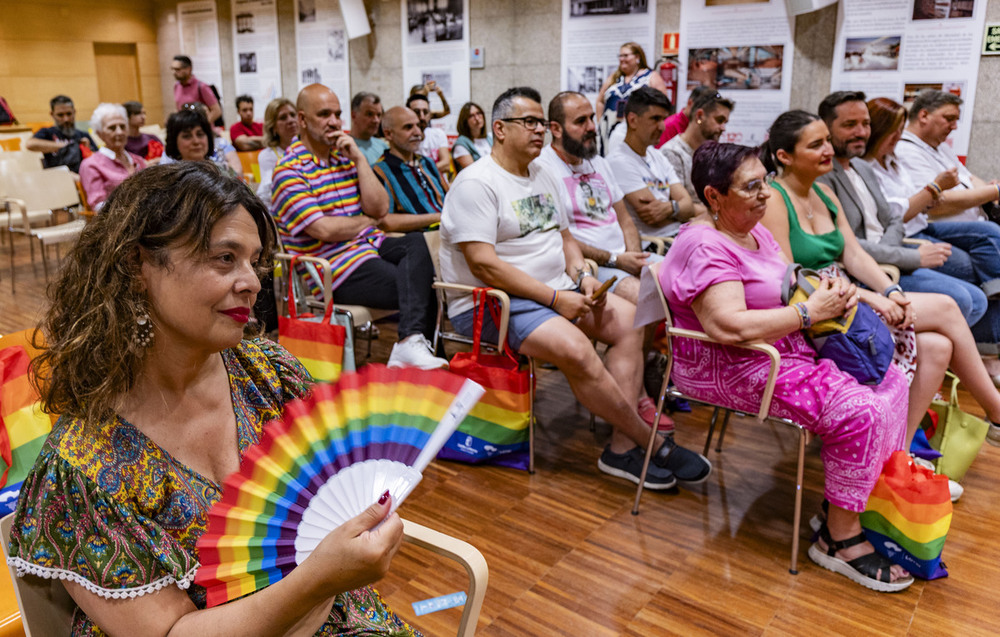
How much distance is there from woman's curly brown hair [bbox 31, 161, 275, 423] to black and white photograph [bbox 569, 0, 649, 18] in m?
6.28

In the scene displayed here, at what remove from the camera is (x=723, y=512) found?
2.81 meters

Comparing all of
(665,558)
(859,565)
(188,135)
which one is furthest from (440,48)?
(859,565)

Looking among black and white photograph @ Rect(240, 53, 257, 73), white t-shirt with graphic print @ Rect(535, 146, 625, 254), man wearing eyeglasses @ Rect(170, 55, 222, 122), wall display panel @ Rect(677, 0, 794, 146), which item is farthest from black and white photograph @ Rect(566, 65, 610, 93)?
black and white photograph @ Rect(240, 53, 257, 73)

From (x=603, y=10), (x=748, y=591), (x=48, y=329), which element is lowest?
(x=748, y=591)

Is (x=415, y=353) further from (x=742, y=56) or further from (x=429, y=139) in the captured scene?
(x=742, y=56)

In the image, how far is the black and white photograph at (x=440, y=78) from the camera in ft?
26.7

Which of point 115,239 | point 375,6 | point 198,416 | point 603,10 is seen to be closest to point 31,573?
point 198,416

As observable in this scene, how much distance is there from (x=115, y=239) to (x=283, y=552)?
1.58 ft

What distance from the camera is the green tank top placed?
3.08 meters

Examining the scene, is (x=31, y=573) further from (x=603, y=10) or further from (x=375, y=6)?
(x=375, y=6)

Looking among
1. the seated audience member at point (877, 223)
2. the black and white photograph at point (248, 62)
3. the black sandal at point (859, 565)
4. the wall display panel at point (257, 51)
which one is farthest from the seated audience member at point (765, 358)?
the black and white photograph at point (248, 62)

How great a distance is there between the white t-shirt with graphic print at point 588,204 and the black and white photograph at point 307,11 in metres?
6.53

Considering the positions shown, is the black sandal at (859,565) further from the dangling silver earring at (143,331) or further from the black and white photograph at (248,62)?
the black and white photograph at (248,62)

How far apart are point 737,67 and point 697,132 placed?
5.70 ft
